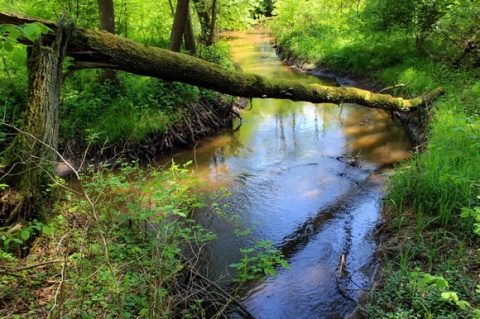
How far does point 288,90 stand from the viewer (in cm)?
604

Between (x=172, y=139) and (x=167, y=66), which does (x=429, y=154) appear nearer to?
(x=167, y=66)

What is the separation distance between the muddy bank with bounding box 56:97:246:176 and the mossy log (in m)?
1.93

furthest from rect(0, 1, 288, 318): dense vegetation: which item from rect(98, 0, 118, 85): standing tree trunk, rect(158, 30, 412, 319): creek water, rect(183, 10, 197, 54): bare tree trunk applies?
rect(98, 0, 118, 85): standing tree trunk

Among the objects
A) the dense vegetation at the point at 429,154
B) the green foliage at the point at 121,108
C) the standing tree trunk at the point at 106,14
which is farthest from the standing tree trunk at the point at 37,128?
the standing tree trunk at the point at 106,14

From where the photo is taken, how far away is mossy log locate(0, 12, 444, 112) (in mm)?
4238

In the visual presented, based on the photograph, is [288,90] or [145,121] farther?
[145,121]

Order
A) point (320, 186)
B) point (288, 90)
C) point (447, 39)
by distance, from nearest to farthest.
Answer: point (288, 90)
point (320, 186)
point (447, 39)

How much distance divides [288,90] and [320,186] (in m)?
1.94

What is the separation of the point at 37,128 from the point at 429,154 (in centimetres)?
538

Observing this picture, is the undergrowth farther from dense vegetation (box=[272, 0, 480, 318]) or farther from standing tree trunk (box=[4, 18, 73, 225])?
dense vegetation (box=[272, 0, 480, 318])

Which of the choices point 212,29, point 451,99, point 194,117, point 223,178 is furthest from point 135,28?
point 451,99

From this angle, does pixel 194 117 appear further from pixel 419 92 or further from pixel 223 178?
pixel 419 92

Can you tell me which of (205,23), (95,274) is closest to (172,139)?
(95,274)

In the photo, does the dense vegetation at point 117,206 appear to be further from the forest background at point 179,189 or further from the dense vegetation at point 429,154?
the dense vegetation at point 429,154
